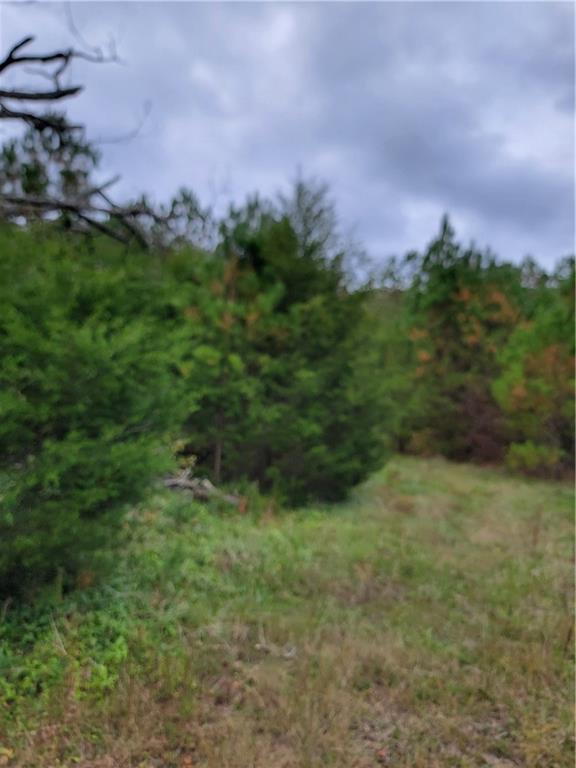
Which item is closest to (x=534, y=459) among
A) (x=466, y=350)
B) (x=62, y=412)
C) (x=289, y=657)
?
(x=466, y=350)

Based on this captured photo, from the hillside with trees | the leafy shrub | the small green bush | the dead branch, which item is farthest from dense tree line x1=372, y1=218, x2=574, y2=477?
the leafy shrub

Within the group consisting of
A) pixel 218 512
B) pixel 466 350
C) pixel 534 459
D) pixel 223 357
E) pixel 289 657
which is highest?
pixel 466 350

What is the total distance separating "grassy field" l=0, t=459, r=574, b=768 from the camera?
3080 mm

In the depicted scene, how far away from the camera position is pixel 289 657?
158 inches

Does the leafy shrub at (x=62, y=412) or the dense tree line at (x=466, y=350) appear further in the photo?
the dense tree line at (x=466, y=350)

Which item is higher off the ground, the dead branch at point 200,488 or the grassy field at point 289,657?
the dead branch at point 200,488

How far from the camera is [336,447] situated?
27.6 feet

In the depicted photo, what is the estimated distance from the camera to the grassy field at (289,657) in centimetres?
308

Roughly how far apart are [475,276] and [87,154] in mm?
10037

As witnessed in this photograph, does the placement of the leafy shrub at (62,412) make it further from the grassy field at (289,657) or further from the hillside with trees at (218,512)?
the grassy field at (289,657)

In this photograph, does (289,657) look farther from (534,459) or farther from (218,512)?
(534,459)

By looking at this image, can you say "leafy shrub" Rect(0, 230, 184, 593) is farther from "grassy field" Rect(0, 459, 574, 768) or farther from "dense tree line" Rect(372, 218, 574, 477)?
"dense tree line" Rect(372, 218, 574, 477)

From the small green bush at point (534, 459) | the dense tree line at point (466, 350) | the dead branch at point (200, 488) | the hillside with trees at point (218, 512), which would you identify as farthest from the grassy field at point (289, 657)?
the dense tree line at point (466, 350)

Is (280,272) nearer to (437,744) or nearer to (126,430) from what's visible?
(126,430)
